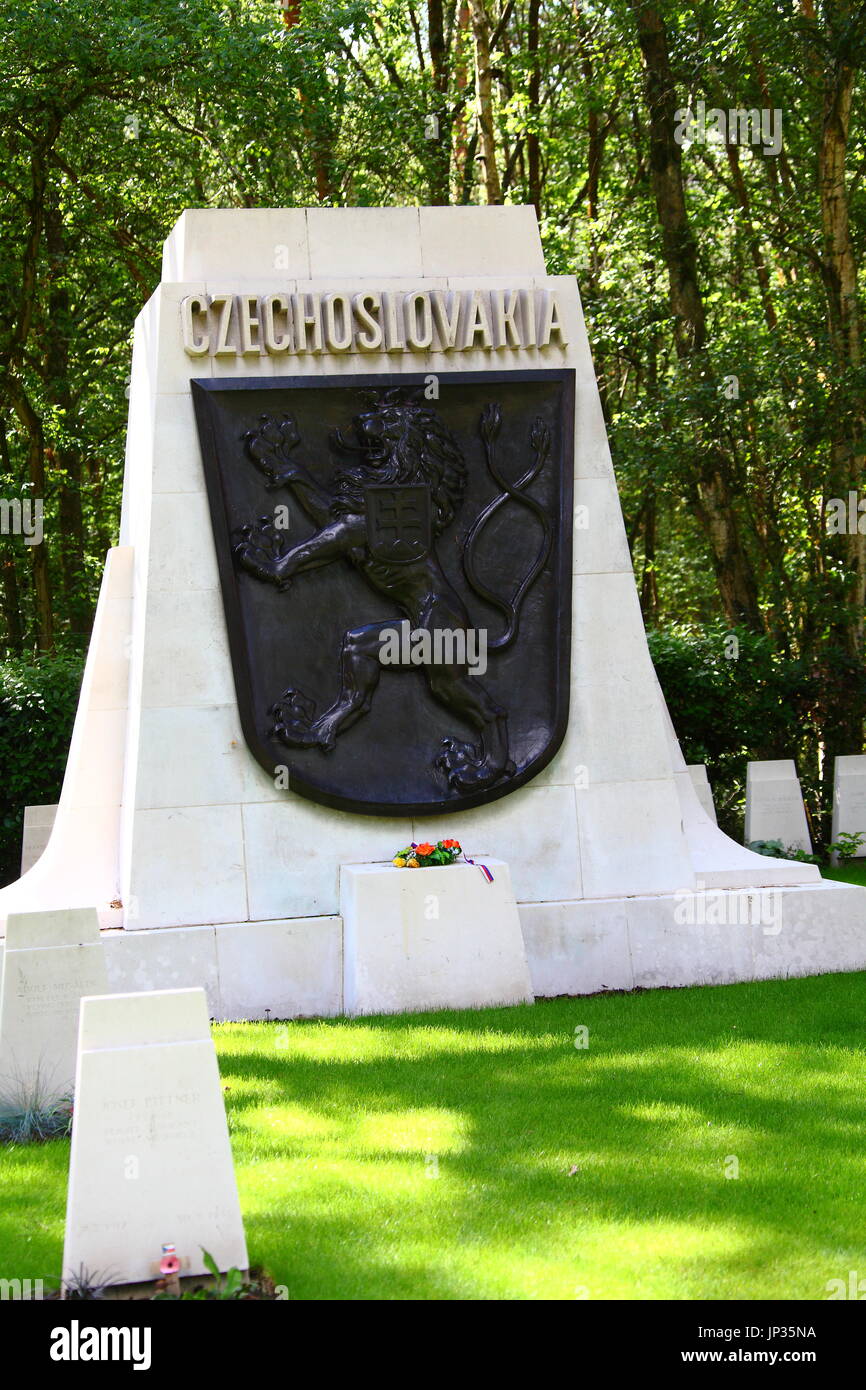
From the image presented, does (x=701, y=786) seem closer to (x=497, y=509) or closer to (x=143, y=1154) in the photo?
(x=497, y=509)

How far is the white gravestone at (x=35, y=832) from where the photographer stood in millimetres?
13578

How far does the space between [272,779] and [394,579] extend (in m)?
1.57

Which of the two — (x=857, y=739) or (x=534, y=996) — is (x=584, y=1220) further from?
(x=857, y=739)

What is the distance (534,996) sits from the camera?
9562 mm

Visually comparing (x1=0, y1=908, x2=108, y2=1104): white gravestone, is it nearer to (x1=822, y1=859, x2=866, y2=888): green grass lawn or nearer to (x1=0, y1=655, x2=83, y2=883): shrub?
(x1=0, y1=655, x2=83, y2=883): shrub

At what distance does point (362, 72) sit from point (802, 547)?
32.6ft

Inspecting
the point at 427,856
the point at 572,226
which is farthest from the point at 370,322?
the point at 572,226

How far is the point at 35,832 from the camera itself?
45.2ft

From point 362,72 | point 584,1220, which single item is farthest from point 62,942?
point 362,72

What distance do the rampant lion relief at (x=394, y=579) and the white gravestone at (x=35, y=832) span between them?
4949mm

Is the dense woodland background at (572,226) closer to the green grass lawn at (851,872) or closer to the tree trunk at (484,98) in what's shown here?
the tree trunk at (484,98)

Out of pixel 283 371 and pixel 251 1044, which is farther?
pixel 283 371

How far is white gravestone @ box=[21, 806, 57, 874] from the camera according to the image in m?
13.6

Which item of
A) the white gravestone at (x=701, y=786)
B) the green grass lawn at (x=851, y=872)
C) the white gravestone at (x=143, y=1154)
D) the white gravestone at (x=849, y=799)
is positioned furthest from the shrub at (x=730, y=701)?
the white gravestone at (x=143, y=1154)
